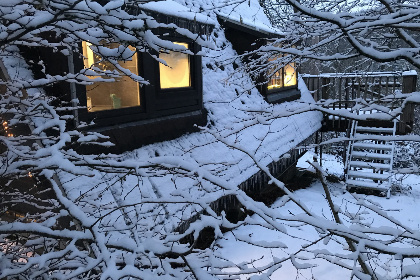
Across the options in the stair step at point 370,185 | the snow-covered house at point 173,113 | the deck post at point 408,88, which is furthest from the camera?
the deck post at point 408,88

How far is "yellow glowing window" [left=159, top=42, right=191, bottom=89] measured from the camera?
601cm

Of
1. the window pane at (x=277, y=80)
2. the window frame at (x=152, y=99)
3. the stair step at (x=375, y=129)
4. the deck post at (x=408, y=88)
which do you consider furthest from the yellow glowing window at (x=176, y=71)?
the stair step at (x=375, y=129)

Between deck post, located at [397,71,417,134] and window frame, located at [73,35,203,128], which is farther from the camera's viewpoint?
deck post, located at [397,71,417,134]

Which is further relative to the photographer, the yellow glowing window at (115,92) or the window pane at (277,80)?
the window pane at (277,80)

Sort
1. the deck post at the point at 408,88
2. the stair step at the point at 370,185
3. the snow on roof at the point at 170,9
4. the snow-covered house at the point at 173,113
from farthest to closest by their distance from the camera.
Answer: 1. the deck post at the point at 408,88
2. the stair step at the point at 370,185
3. the snow on roof at the point at 170,9
4. the snow-covered house at the point at 173,113

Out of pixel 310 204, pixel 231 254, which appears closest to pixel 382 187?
pixel 310 204

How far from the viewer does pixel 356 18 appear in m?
2.34

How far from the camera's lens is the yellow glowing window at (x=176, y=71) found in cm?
601

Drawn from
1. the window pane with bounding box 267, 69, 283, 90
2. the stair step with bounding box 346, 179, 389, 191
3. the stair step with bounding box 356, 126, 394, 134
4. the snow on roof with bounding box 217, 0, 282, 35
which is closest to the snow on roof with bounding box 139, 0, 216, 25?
the snow on roof with bounding box 217, 0, 282, 35

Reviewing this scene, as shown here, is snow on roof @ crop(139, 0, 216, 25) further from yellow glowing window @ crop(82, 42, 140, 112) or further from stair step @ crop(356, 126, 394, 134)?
stair step @ crop(356, 126, 394, 134)

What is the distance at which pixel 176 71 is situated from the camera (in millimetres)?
6316

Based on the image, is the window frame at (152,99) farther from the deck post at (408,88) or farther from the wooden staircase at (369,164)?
the deck post at (408,88)

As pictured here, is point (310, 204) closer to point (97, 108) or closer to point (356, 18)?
point (97, 108)

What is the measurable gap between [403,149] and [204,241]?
16033 mm
